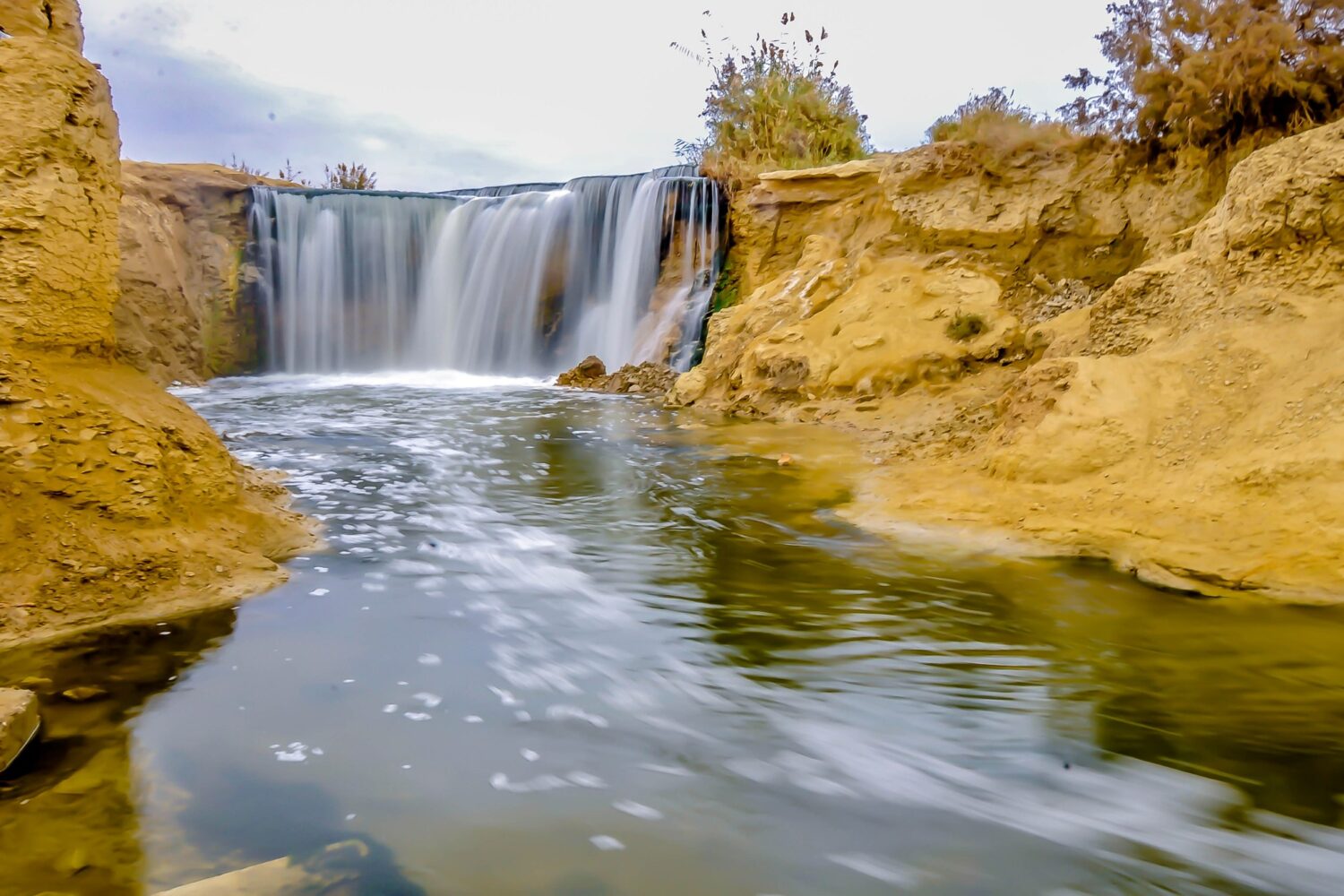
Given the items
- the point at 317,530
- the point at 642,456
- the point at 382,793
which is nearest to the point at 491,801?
the point at 382,793

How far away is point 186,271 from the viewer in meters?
14.0

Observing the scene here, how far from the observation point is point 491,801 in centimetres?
211

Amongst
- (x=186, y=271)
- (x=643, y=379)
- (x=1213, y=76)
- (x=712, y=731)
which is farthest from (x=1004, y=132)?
(x=186, y=271)

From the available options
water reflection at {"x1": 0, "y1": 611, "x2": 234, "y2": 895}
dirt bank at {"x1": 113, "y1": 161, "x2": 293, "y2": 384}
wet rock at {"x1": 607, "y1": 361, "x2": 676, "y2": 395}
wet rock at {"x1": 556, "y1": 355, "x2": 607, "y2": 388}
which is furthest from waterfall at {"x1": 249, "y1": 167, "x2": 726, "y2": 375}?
water reflection at {"x1": 0, "y1": 611, "x2": 234, "y2": 895}

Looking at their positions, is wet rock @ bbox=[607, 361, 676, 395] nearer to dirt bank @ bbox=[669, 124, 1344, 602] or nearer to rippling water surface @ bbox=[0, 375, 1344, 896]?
dirt bank @ bbox=[669, 124, 1344, 602]

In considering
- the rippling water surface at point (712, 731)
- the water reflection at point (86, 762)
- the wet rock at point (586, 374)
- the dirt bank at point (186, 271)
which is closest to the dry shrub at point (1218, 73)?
the rippling water surface at point (712, 731)

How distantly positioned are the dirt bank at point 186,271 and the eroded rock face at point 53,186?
969 centimetres

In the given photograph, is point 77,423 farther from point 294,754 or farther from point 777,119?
point 777,119

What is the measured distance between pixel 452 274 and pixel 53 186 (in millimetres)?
11926

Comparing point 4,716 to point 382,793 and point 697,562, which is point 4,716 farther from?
point 697,562

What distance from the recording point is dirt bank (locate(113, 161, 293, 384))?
41.0 ft

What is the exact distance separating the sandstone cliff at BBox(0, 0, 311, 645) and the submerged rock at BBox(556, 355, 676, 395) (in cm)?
740

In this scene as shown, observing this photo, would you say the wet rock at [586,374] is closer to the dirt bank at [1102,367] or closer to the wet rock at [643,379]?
the wet rock at [643,379]

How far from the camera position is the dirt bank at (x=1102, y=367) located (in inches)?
146
